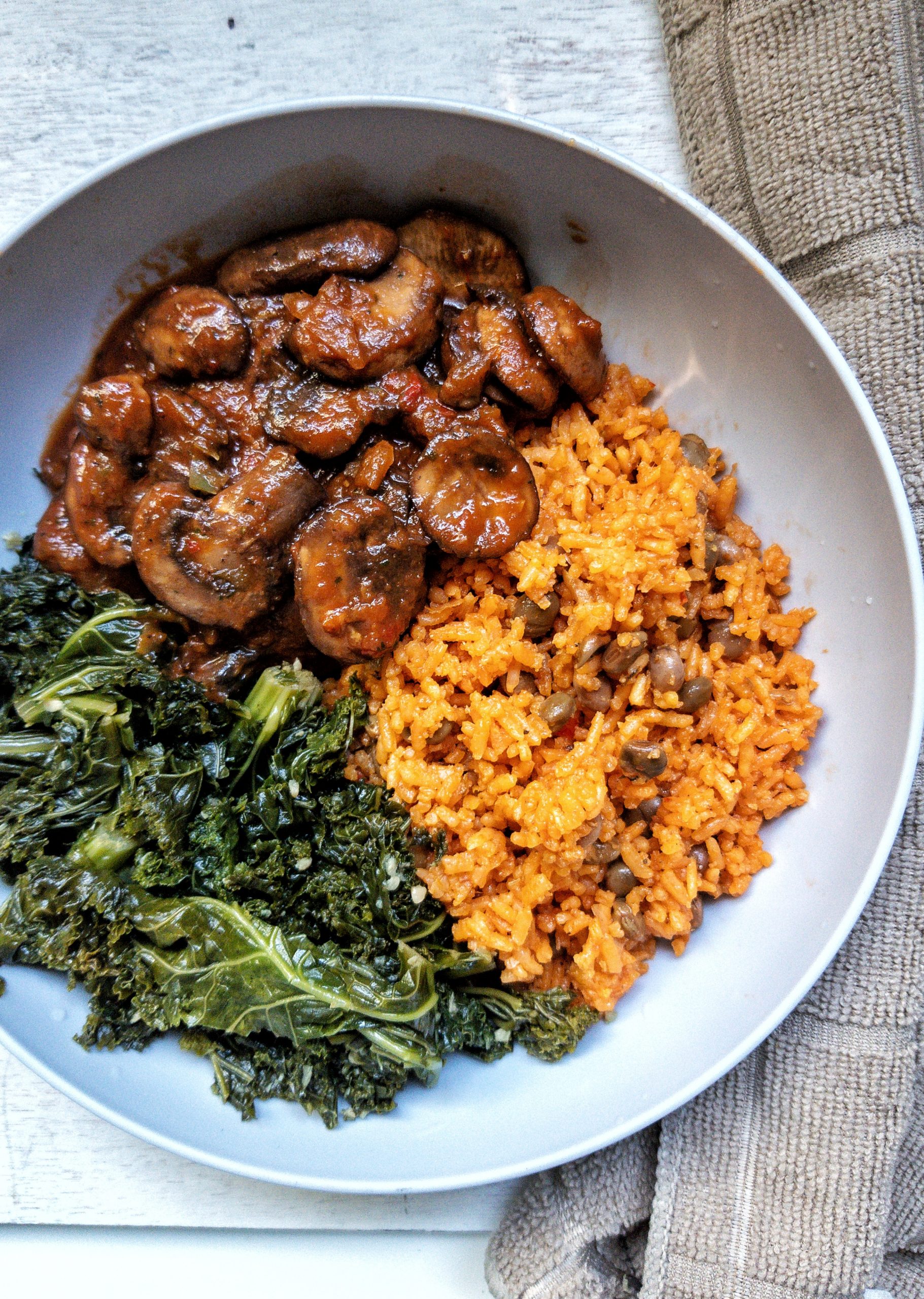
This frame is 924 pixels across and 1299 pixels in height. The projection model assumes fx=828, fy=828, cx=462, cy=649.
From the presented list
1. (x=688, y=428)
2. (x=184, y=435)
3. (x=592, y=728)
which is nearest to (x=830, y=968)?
(x=592, y=728)

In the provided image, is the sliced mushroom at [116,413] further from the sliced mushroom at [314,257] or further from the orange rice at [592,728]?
the orange rice at [592,728]

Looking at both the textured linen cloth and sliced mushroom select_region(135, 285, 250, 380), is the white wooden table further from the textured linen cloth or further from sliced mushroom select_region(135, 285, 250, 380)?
sliced mushroom select_region(135, 285, 250, 380)

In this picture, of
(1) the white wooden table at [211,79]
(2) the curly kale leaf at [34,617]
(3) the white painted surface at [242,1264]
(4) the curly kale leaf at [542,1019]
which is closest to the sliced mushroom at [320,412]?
(2) the curly kale leaf at [34,617]

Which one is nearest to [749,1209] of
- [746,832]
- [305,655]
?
[746,832]

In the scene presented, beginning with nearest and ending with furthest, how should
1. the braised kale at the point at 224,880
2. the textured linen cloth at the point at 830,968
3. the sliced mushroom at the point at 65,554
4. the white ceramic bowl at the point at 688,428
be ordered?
the white ceramic bowl at the point at 688,428, the braised kale at the point at 224,880, the textured linen cloth at the point at 830,968, the sliced mushroom at the point at 65,554

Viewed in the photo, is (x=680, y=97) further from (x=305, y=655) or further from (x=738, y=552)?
(x=305, y=655)

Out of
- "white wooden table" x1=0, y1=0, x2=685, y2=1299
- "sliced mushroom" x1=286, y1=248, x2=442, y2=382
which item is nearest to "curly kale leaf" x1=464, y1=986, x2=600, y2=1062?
"white wooden table" x1=0, y1=0, x2=685, y2=1299
